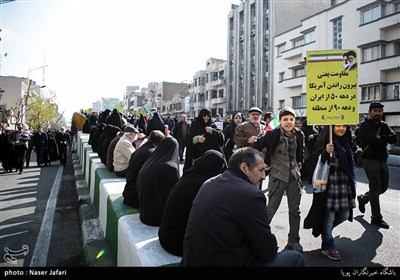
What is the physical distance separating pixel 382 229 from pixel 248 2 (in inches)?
2037

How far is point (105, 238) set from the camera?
4.41m

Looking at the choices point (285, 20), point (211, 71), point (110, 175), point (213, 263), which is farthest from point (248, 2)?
point (213, 263)

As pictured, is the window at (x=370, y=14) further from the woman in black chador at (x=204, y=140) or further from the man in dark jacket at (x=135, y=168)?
the man in dark jacket at (x=135, y=168)

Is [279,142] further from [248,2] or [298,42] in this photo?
[248,2]

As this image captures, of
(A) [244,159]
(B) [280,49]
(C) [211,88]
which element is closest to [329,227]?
(A) [244,159]

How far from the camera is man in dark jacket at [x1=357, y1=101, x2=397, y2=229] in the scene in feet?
15.7

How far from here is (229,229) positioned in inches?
75.2

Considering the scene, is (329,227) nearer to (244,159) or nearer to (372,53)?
(244,159)

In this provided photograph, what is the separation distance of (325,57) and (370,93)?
27.4 metres

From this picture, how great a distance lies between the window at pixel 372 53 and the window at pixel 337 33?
130 inches

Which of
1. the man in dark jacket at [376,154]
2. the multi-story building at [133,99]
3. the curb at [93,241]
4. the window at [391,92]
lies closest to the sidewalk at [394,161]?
the man in dark jacket at [376,154]

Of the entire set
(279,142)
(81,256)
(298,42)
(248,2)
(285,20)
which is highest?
(248,2)

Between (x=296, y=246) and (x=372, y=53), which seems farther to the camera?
(x=372, y=53)

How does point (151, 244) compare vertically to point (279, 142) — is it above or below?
below
